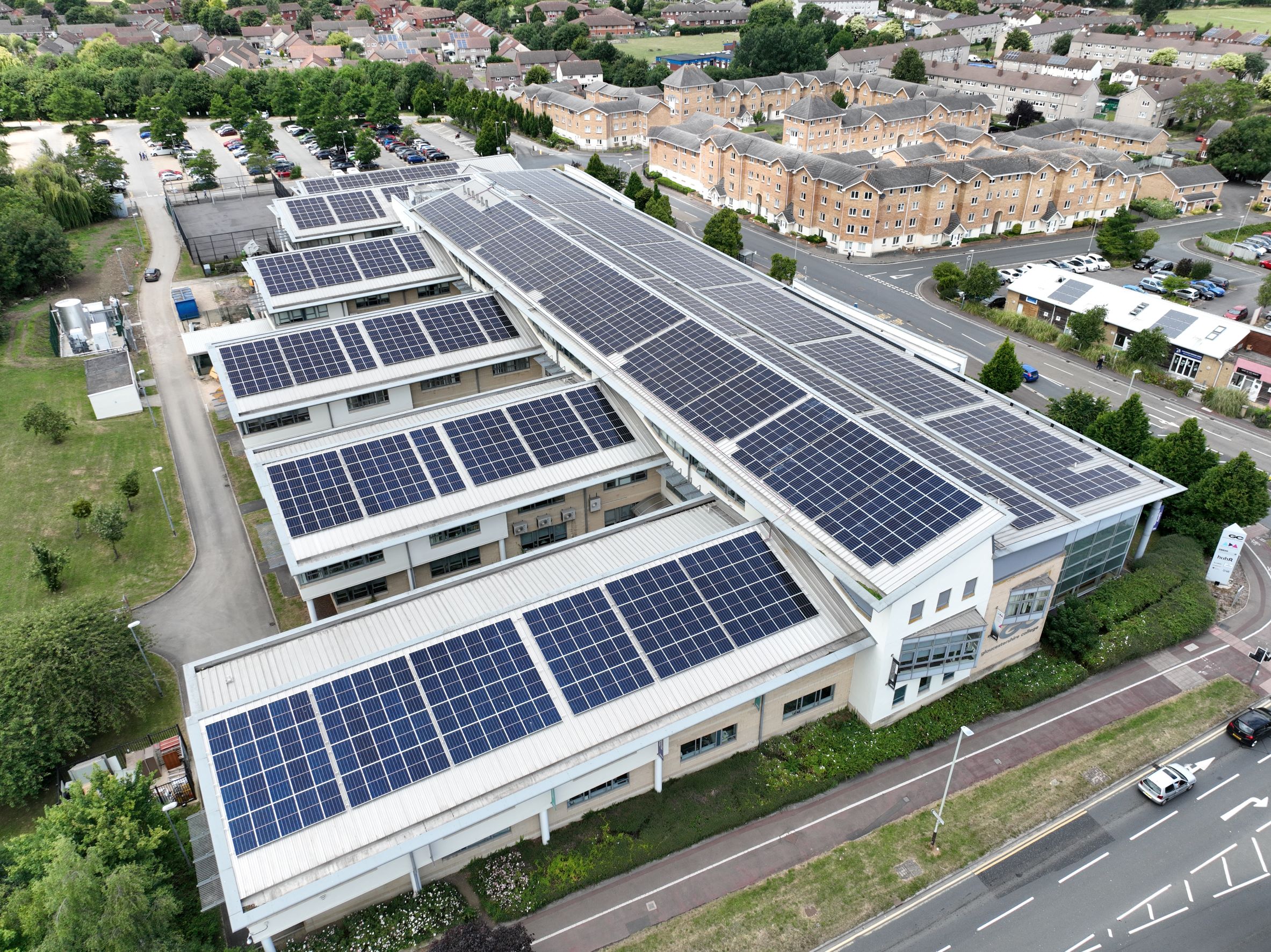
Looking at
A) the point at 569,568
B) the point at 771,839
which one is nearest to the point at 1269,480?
the point at 771,839

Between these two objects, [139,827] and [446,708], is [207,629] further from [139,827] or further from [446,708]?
[446,708]

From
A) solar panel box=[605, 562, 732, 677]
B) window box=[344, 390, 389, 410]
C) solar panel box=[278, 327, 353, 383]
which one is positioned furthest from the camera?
window box=[344, 390, 389, 410]

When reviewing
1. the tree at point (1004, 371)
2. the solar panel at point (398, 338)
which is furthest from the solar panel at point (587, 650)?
the tree at point (1004, 371)

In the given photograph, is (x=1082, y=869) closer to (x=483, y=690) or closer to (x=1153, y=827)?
(x=1153, y=827)

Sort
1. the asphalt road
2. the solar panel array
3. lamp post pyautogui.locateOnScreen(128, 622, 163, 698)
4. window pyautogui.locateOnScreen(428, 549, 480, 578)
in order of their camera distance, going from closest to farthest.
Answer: the asphalt road, lamp post pyautogui.locateOnScreen(128, 622, 163, 698), window pyautogui.locateOnScreen(428, 549, 480, 578), the solar panel array

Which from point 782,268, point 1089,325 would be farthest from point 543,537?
point 1089,325

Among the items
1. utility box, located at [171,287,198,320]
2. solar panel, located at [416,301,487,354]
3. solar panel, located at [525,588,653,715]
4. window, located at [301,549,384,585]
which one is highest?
solar panel, located at [416,301,487,354]

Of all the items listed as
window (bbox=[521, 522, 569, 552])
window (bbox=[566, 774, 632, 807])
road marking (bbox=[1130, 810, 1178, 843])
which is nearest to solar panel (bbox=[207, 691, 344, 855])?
window (bbox=[566, 774, 632, 807])

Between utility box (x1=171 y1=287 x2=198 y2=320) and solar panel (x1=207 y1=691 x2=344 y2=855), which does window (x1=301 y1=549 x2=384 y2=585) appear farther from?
utility box (x1=171 y1=287 x2=198 y2=320)
